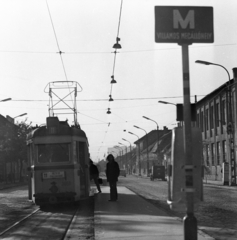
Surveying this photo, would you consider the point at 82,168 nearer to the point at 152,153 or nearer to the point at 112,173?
the point at 112,173

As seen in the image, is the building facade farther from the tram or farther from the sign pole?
the sign pole

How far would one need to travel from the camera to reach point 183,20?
7180 millimetres

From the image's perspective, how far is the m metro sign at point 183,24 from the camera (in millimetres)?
7160

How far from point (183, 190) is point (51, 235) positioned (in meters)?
3.88

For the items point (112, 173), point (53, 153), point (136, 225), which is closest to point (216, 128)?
point (112, 173)

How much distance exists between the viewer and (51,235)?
9992mm

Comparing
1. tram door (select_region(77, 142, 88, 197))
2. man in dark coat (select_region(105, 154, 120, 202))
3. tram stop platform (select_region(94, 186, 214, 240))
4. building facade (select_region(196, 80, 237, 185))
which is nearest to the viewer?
tram stop platform (select_region(94, 186, 214, 240))

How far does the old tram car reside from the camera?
1568 centimetres

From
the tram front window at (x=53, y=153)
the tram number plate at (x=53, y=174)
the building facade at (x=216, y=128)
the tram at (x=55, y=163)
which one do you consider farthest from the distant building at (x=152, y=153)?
the tram number plate at (x=53, y=174)

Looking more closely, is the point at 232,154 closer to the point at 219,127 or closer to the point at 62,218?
the point at 219,127

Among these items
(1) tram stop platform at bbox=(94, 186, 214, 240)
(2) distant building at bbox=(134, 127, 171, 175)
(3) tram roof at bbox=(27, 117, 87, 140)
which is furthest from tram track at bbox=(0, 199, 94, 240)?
(2) distant building at bbox=(134, 127, 171, 175)

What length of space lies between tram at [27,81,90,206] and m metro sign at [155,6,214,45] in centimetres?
926

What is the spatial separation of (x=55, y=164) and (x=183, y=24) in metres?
9.52

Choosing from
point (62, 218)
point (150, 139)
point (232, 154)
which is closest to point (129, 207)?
point (62, 218)
